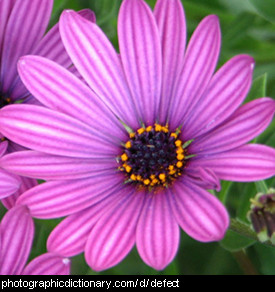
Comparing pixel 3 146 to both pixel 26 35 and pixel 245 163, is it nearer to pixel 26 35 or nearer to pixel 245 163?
pixel 26 35

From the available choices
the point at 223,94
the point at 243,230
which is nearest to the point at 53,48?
the point at 223,94

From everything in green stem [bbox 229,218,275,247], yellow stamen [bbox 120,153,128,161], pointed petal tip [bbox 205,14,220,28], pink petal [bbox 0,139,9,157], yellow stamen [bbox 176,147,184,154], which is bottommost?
green stem [bbox 229,218,275,247]

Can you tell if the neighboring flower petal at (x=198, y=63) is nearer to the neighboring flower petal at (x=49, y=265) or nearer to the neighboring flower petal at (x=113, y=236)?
the neighboring flower petal at (x=113, y=236)

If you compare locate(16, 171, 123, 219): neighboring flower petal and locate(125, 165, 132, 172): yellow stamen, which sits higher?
locate(16, 171, 123, 219): neighboring flower petal

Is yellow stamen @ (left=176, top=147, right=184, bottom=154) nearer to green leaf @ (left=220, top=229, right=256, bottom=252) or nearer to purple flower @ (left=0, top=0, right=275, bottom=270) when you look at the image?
purple flower @ (left=0, top=0, right=275, bottom=270)

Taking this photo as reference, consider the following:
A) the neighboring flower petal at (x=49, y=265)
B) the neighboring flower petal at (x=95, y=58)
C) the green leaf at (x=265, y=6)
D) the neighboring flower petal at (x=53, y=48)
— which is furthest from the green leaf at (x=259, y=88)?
the neighboring flower petal at (x=49, y=265)

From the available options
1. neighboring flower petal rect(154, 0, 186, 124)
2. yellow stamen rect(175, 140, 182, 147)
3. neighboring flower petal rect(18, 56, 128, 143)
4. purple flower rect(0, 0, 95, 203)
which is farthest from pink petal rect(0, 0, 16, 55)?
yellow stamen rect(175, 140, 182, 147)
